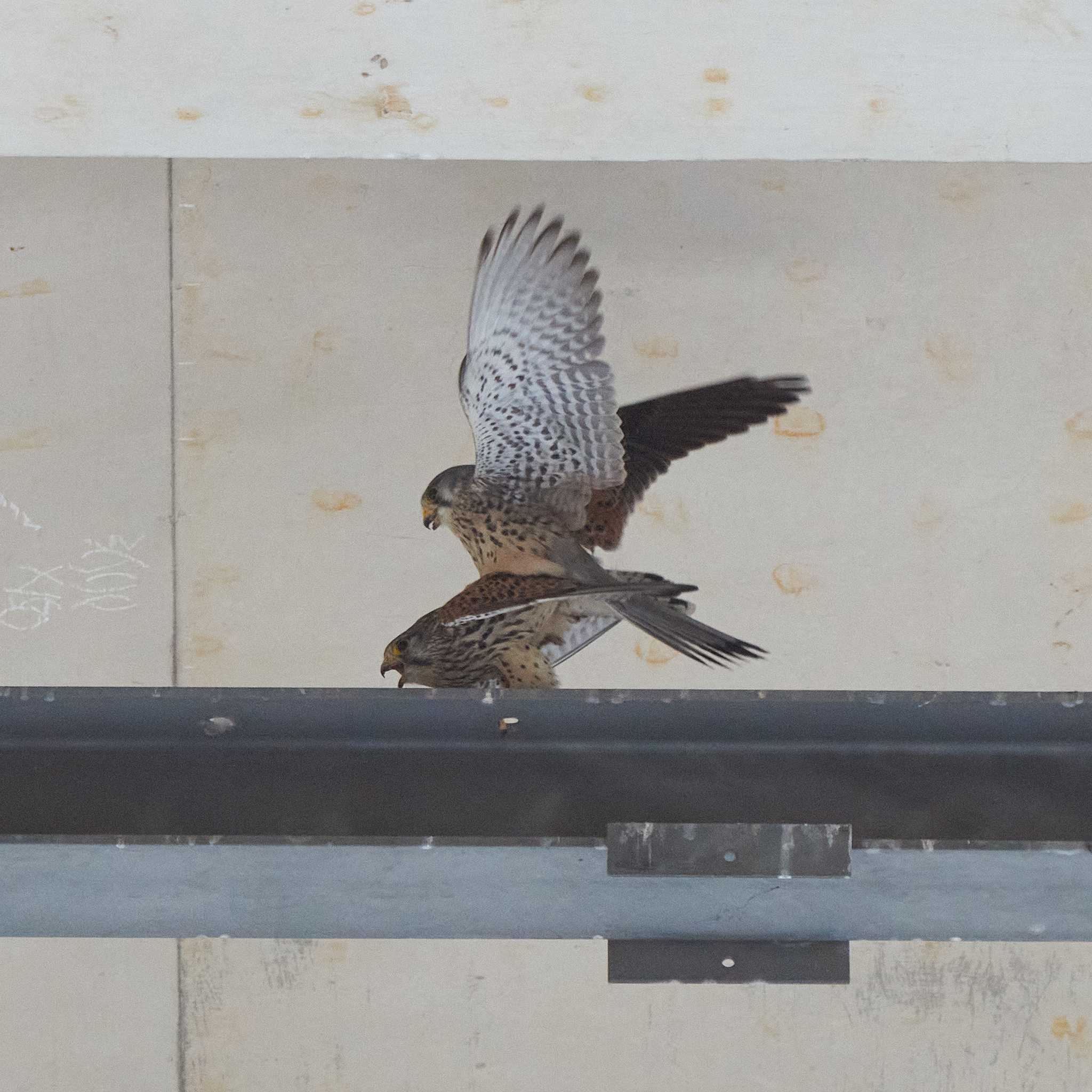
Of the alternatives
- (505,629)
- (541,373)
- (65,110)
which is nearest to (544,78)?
(541,373)

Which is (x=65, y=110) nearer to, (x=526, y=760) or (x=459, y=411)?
(x=459, y=411)

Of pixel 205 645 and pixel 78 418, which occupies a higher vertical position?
pixel 78 418

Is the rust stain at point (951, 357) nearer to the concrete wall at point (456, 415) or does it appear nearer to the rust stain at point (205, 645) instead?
the concrete wall at point (456, 415)

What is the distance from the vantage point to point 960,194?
2.79 m

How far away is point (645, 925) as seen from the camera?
90cm

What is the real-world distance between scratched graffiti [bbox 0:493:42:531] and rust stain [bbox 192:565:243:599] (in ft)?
1.19

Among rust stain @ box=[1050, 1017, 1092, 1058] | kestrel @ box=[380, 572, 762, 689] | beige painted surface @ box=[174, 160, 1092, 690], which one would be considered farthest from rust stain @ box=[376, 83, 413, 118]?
rust stain @ box=[1050, 1017, 1092, 1058]

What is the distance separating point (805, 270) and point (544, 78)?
113 centimetres

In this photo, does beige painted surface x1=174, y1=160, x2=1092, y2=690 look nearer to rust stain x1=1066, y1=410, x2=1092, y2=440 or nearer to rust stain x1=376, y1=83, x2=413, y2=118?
rust stain x1=1066, y1=410, x2=1092, y2=440

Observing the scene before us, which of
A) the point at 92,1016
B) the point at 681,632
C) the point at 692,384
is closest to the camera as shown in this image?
the point at 681,632

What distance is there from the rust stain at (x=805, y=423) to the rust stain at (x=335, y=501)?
0.95 meters

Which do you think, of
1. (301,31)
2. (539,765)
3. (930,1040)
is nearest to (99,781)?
(539,765)

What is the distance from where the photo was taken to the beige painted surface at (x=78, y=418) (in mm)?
→ 2758

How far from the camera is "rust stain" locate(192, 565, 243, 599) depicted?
2.79 metres
